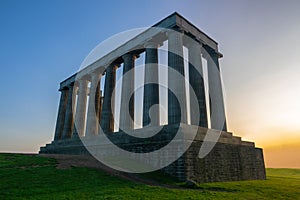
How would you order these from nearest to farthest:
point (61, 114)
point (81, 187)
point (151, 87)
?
point (81, 187) < point (151, 87) < point (61, 114)

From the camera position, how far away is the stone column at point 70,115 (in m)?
52.3

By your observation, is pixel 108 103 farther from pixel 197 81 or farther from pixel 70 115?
pixel 197 81

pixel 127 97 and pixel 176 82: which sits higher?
pixel 176 82

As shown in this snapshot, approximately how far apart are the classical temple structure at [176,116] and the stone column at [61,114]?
558 cm

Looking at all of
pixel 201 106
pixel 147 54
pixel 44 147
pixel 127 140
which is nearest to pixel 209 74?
pixel 201 106

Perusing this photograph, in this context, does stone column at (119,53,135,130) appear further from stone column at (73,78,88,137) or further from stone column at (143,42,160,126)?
stone column at (73,78,88,137)

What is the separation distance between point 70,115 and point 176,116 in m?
33.7

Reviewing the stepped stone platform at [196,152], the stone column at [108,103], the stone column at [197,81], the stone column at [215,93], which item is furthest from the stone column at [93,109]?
the stone column at [215,93]

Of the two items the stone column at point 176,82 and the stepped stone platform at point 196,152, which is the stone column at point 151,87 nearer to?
the stone column at point 176,82

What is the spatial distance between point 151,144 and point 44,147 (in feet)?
126

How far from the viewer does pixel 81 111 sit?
50938mm

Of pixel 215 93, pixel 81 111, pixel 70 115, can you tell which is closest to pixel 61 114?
pixel 70 115

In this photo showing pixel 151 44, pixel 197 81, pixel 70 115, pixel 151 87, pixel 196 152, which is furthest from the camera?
pixel 70 115

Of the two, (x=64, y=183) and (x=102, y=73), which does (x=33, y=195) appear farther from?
(x=102, y=73)
